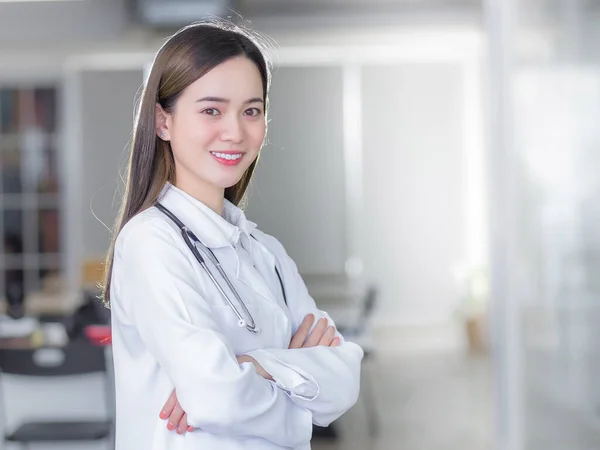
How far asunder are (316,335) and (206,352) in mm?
311

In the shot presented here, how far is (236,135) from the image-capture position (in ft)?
4.89

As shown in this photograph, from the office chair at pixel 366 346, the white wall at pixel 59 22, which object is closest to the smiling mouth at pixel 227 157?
the office chair at pixel 366 346

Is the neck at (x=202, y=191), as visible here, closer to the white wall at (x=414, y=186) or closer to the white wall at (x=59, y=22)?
the white wall at (x=59, y=22)

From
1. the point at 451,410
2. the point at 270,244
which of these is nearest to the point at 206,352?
the point at 270,244

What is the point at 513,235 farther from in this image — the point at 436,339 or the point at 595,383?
the point at 436,339

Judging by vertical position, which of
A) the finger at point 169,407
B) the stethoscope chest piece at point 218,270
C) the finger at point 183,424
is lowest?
the finger at point 183,424

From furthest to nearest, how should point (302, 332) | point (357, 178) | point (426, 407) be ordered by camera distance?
point (357, 178) < point (426, 407) < point (302, 332)

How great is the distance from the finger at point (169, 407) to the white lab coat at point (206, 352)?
0.8 inches

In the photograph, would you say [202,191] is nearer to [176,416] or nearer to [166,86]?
[166,86]

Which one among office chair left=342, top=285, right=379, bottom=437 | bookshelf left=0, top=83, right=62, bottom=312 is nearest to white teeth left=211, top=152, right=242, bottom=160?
office chair left=342, top=285, right=379, bottom=437

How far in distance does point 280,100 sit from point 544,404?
555cm

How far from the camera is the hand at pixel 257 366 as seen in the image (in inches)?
57.0

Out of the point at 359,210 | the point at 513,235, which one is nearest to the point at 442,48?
the point at 359,210

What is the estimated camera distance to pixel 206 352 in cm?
136
